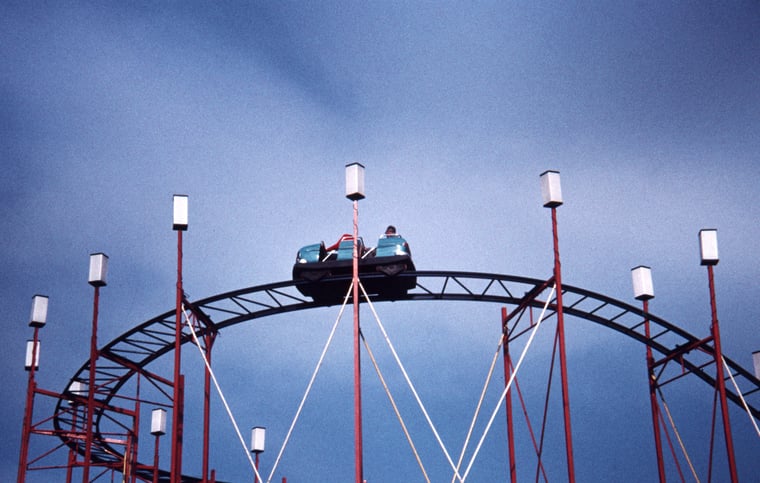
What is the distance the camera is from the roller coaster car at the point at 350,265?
68.9 feet

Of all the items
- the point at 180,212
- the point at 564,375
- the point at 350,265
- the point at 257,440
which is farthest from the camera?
the point at 257,440

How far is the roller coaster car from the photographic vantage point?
21000mm

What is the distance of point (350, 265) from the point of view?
21.0m

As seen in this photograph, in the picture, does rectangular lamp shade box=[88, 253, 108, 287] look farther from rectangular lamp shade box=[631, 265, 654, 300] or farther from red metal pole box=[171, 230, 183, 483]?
rectangular lamp shade box=[631, 265, 654, 300]

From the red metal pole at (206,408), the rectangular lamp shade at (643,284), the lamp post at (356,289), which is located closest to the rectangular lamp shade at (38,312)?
the red metal pole at (206,408)

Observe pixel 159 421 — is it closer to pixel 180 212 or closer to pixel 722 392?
pixel 180 212

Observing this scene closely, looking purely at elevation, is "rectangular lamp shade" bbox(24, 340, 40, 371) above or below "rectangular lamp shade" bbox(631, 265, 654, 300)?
below

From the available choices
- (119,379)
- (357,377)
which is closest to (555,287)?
(357,377)

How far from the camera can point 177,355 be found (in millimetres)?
19234

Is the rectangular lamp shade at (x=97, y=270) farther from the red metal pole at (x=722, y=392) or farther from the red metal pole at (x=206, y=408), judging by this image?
the red metal pole at (x=722, y=392)

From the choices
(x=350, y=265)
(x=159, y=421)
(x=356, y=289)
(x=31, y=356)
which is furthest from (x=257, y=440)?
(x=356, y=289)

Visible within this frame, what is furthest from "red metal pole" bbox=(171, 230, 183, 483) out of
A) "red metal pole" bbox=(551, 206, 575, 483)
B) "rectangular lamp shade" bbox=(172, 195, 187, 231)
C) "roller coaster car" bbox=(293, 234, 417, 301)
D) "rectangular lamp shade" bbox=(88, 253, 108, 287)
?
"red metal pole" bbox=(551, 206, 575, 483)

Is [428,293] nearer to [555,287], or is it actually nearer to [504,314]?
[504,314]

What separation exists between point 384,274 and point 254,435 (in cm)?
1380
